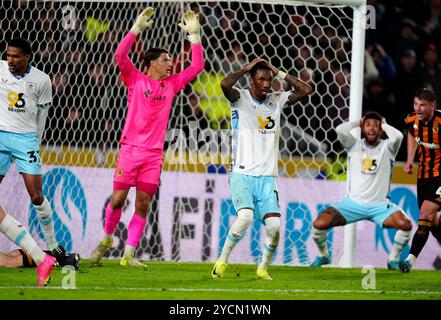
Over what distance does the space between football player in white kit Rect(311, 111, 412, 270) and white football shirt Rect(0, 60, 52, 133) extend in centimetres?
306

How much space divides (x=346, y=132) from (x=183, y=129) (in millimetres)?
2114

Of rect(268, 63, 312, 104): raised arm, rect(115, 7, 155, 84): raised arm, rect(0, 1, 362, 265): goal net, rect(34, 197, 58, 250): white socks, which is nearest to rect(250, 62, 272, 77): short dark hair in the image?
rect(268, 63, 312, 104): raised arm

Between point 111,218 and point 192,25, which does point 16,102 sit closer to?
point 111,218

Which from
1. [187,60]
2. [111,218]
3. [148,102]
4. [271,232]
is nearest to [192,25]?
[148,102]

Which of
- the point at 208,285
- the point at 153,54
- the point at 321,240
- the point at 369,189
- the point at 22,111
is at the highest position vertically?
the point at 153,54

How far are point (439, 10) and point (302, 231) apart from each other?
518cm

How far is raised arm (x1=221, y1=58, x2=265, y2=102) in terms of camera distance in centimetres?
730

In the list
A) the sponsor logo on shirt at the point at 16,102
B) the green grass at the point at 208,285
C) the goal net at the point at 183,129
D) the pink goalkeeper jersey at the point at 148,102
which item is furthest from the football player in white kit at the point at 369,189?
the sponsor logo on shirt at the point at 16,102

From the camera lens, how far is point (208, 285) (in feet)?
21.8

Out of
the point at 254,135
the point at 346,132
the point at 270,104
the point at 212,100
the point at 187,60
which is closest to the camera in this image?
the point at 254,135

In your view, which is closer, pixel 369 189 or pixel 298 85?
pixel 298 85

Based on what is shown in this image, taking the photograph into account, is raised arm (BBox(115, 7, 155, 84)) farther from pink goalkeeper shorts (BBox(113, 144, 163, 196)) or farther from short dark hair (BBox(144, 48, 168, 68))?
pink goalkeeper shorts (BBox(113, 144, 163, 196))

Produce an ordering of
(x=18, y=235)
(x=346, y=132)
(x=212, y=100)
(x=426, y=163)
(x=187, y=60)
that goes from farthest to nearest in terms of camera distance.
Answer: (x=212, y=100)
(x=187, y=60)
(x=346, y=132)
(x=426, y=163)
(x=18, y=235)
